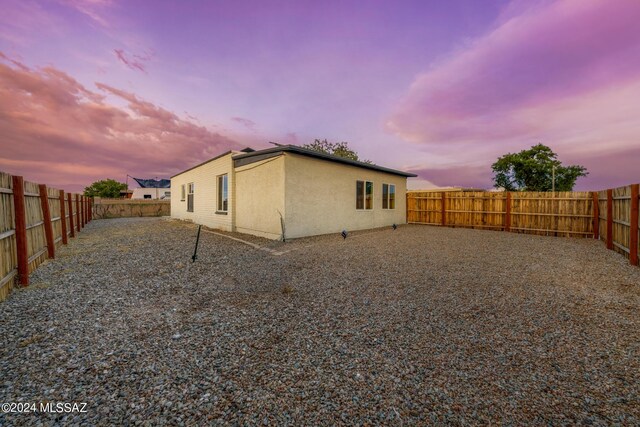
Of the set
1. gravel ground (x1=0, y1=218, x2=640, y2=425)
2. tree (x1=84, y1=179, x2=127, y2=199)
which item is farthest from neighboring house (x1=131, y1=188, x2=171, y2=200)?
gravel ground (x1=0, y1=218, x2=640, y2=425)

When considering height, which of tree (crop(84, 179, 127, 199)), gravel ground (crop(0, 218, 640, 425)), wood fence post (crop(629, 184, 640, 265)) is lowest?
gravel ground (crop(0, 218, 640, 425))

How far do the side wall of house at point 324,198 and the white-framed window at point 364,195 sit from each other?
0.75ft

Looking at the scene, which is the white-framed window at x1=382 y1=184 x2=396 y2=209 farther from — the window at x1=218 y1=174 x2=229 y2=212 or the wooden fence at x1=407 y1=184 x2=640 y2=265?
the window at x1=218 y1=174 x2=229 y2=212

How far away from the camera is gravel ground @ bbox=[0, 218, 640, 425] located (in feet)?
6.49

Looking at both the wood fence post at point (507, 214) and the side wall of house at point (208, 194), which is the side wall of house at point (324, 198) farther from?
the wood fence post at point (507, 214)

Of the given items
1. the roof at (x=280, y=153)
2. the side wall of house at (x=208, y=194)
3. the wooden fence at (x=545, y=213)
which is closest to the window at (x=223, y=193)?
the side wall of house at (x=208, y=194)

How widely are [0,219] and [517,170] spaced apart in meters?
39.3

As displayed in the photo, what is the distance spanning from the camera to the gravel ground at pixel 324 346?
198 cm

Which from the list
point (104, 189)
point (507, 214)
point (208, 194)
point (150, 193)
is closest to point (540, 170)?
point (507, 214)

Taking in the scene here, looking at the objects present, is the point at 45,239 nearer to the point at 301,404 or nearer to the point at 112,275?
the point at 112,275

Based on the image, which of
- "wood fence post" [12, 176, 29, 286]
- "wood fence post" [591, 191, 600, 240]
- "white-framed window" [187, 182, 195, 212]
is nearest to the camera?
"wood fence post" [12, 176, 29, 286]

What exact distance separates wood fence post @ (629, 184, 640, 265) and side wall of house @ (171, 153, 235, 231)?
1343 centimetres

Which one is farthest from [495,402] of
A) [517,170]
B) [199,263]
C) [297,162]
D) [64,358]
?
[517,170]

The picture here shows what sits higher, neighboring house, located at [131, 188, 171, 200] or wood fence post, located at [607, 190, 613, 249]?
neighboring house, located at [131, 188, 171, 200]
